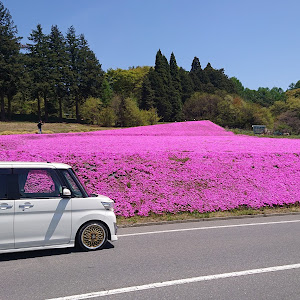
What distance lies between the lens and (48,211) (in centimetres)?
659

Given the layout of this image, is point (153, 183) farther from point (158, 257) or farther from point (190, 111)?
point (190, 111)

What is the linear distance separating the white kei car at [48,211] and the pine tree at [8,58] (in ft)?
197

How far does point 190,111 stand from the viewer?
8044 centimetres

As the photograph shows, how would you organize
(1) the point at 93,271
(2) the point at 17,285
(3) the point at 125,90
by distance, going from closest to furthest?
(2) the point at 17,285, (1) the point at 93,271, (3) the point at 125,90

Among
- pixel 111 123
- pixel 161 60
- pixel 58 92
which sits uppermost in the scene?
pixel 161 60

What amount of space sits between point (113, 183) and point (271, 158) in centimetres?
822

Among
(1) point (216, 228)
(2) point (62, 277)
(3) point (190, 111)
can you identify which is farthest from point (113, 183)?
(3) point (190, 111)

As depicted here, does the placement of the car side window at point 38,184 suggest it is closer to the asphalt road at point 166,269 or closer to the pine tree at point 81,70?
the asphalt road at point 166,269

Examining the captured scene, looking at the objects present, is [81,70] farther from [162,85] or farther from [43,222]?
[43,222]

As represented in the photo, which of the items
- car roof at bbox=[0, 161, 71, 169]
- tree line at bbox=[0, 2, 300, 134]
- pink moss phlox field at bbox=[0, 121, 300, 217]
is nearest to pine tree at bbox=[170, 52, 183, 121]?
tree line at bbox=[0, 2, 300, 134]

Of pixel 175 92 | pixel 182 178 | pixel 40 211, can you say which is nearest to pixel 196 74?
pixel 175 92

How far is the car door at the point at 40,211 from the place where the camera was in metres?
6.37

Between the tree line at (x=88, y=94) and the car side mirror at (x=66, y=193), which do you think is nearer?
the car side mirror at (x=66, y=193)

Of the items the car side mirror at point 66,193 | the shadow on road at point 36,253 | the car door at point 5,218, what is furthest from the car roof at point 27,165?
the shadow on road at point 36,253
